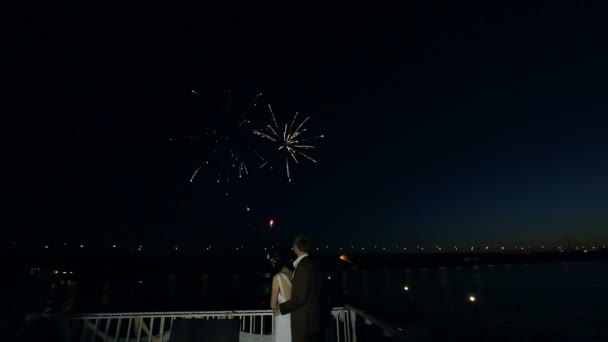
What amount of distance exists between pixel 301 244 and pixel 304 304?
0.69 m

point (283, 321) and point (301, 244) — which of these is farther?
point (283, 321)

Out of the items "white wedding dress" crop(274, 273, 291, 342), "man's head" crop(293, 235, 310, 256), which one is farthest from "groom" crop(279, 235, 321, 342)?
"white wedding dress" crop(274, 273, 291, 342)

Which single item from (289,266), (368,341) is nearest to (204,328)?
(289,266)

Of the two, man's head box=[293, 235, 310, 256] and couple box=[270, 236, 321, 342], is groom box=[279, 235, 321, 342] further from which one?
man's head box=[293, 235, 310, 256]

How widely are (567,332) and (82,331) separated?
54.6 metres

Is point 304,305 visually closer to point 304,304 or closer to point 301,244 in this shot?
point 304,304

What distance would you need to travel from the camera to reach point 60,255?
151m

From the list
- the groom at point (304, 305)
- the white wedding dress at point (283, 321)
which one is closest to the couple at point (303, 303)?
the groom at point (304, 305)

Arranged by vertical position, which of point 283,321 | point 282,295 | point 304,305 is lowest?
point 283,321

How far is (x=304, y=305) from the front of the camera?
387 centimetres

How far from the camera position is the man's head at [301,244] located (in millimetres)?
4234

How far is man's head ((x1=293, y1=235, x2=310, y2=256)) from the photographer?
4.23m

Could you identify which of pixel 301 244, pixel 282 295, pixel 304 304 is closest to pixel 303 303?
pixel 304 304

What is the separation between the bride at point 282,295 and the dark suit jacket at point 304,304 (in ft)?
1.08
